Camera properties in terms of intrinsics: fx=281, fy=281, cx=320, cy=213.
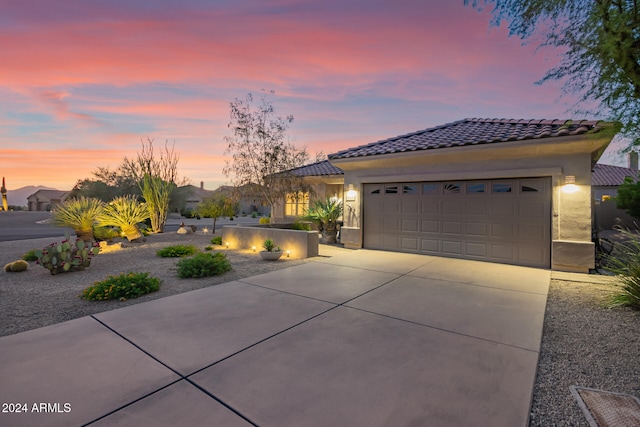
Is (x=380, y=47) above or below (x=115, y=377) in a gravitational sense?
above

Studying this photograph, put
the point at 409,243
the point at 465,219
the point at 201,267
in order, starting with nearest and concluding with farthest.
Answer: the point at 201,267 < the point at 465,219 < the point at 409,243

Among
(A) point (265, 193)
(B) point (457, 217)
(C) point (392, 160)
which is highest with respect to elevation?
(C) point (392, 160)

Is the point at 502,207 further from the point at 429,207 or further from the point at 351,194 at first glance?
the point at 351,194

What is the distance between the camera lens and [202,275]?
6.84 meters

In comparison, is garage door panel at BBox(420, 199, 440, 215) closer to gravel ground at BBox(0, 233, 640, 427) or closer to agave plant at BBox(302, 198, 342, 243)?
gravel ground at BBox(0, 233, 640, 427)

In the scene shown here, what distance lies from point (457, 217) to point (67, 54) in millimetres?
12993

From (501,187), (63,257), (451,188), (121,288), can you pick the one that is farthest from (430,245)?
(63,257)

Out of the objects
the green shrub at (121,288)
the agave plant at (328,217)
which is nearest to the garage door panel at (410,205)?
the agave plant at (328,217)

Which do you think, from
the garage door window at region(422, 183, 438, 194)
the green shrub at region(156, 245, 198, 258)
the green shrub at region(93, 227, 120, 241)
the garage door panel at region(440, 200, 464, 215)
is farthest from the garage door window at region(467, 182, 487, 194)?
the green shrub at region(93, 227, 120, 241)

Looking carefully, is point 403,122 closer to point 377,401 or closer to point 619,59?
point 619,59

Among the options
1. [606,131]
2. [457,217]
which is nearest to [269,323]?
[606,131]

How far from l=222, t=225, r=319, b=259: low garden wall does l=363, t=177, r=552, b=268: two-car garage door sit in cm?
282

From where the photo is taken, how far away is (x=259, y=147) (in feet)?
46.9

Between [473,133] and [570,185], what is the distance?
10.2ft
